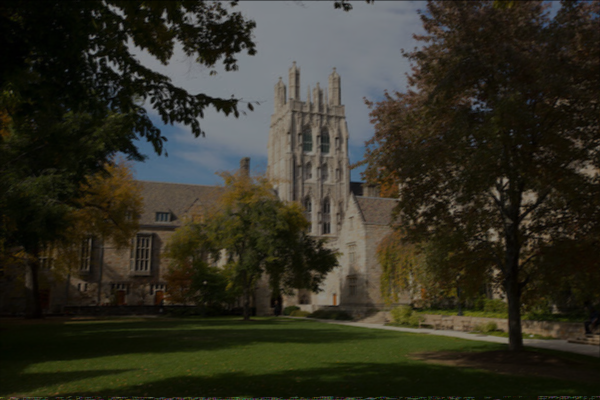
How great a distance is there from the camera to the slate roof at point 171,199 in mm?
60969

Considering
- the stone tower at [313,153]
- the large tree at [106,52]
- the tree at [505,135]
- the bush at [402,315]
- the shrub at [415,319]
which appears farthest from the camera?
the stone tower at [313,153]

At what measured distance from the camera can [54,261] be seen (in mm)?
34875

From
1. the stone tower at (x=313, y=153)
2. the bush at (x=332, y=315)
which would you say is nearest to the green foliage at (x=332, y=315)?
the bush at (x=332, y=315)

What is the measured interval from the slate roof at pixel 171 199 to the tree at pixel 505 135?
157 feet

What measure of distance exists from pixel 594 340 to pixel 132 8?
18453 millimetres

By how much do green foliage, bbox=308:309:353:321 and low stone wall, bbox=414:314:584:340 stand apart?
11.0 meters

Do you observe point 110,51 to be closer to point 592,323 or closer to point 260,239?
point 592,323

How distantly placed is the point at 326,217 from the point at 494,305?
66.2 metres

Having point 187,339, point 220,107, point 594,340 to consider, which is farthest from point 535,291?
point 187,339

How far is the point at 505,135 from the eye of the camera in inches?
470

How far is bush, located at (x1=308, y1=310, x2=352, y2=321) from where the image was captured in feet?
128

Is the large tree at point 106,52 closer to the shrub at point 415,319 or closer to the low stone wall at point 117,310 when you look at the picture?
the shrub at point 415,319

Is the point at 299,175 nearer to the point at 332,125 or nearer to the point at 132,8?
the point at 332,125

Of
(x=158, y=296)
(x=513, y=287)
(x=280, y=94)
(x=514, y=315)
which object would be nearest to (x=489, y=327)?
(x=514, y=315)
